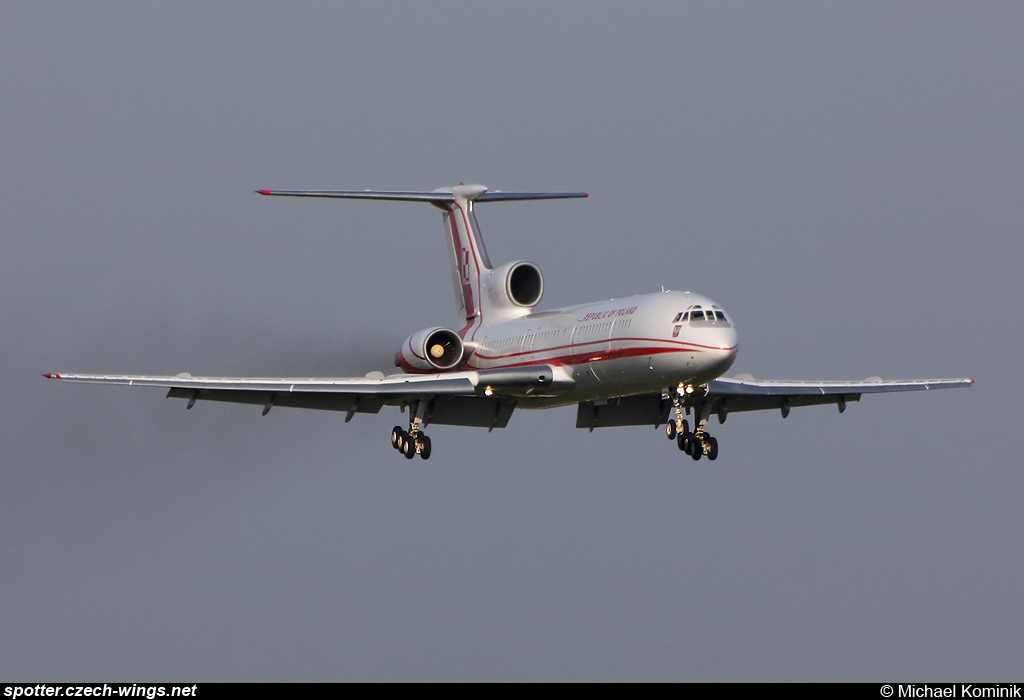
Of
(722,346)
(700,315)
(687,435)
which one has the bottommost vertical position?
(687,435)

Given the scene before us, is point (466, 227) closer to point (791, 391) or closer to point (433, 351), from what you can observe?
point (433, 351)

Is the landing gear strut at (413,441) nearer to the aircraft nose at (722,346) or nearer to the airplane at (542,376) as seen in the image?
the airplane at (542,376)

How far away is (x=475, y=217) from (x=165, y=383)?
14.3 metres

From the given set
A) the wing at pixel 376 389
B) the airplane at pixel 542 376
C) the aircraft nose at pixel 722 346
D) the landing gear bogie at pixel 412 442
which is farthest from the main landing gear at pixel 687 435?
the landing gear bogie at pixel 412 442

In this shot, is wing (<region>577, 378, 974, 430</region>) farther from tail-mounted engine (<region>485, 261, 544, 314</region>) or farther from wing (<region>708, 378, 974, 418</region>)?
tail-mounted engine (<region>485, 261, 544, 314</region>)

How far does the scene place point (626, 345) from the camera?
142 feet

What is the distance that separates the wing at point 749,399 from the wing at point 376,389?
257 centimetres

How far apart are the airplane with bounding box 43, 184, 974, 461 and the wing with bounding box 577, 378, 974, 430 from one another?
4 centimetres

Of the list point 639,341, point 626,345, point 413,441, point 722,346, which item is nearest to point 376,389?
point 413,441

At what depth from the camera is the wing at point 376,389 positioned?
44625mm

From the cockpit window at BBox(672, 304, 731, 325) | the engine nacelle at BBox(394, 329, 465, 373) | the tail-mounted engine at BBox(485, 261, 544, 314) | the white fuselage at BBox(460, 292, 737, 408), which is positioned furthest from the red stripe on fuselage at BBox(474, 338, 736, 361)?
the tail-mounted engine at BBox(485, 261, 544, 314)

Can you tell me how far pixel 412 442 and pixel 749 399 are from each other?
8931mm
